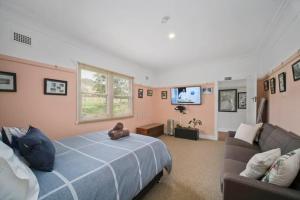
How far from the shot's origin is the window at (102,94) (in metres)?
3.13

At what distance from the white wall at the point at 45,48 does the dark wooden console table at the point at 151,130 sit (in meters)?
2.12

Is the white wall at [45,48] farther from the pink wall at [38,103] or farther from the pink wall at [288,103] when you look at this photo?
the pink wall at [288,103]

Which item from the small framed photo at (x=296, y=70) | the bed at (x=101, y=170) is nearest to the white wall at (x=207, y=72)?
the small framed photo at (x=296, y=70)

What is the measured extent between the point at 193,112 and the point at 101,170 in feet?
13.4

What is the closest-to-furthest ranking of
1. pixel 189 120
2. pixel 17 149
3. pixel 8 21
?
1. pixel 17 149
2. pixel 8 21
3. pixel 189 120

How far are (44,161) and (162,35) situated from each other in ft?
8.83

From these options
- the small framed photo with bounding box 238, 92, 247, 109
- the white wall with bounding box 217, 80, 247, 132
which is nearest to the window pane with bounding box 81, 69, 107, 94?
the white wall with bounding box 217, 80, 247, 132

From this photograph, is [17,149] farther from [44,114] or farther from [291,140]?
[291,140]

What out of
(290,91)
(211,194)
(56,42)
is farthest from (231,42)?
(56,42)

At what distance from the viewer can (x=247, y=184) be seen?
112 cm

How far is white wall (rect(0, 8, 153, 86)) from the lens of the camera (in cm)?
208

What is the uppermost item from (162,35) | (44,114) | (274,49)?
(162,35)

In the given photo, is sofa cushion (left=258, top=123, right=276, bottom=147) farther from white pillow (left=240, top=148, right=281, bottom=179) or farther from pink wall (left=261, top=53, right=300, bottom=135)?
white pillow (left=240, top=148, right=281, bottom=179)

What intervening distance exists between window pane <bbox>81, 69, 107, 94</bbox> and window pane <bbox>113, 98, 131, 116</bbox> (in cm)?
52
